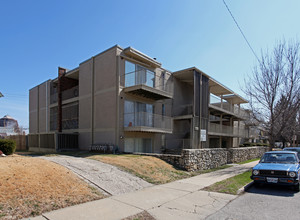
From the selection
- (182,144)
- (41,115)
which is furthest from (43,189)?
(41,115)

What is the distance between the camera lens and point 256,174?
8.98 m

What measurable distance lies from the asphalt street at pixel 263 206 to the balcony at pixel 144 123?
863 cm

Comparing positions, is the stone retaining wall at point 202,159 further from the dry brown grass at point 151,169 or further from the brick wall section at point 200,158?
the dry brown grass at point 151,169

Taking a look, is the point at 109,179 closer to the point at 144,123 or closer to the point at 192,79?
the point at 144,123

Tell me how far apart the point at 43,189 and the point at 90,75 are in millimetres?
14421

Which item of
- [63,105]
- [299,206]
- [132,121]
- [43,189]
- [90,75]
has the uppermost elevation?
[90,75]

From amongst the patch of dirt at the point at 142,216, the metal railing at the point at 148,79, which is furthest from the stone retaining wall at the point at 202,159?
the patch of dirt at the point at 142,216

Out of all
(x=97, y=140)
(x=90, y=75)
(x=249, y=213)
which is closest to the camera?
(x=249, y=213)

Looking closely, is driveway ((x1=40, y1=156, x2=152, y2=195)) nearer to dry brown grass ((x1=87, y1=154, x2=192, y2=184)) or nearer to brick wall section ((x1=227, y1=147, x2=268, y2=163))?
dry brown grass ((x1=87, y1=154, x2=192, y2=184))

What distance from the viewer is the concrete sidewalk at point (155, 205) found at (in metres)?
5.30

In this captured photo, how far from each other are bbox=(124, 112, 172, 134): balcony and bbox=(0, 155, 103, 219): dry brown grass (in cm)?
835

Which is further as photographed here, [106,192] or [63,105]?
[63,105]

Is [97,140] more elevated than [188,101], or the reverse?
[188,101]

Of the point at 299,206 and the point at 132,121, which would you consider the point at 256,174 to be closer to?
the point at 299,206
